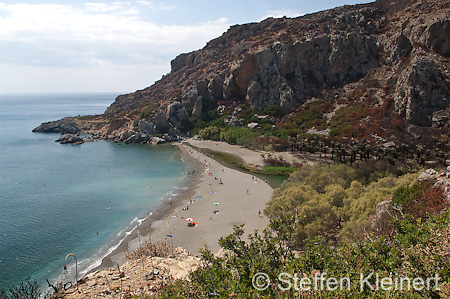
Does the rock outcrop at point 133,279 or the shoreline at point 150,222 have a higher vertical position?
the rock outcrop at point 133,279

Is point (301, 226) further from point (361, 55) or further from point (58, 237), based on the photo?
point (361, 55)

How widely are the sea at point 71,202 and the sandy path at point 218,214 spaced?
15.4ft

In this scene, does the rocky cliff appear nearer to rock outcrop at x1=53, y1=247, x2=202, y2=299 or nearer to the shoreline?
the shoreline

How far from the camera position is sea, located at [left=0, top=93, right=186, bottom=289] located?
2762cm

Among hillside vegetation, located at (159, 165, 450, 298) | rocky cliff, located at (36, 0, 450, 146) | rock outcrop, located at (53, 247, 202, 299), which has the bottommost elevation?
rock outcrop, located at (53, 247, 202, 299)

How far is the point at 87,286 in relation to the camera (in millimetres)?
15711

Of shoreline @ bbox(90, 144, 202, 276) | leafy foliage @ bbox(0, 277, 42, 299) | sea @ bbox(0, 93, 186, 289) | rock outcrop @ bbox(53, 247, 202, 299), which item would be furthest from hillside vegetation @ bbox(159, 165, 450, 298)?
sea @ bbox(0, 93, 186, 289)

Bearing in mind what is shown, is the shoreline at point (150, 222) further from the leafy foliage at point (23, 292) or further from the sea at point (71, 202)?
the leafy foliage at point (23, 292)

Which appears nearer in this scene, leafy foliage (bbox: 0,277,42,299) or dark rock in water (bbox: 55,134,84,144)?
leafy foliage (bbox: 0,277,42,299)

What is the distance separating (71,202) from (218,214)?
2282 cm

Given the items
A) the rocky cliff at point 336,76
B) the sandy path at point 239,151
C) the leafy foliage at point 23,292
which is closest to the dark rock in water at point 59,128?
the rocky cliff at point 336,76

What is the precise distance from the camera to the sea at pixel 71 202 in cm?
2762

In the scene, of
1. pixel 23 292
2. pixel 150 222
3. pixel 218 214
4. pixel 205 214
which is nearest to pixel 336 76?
pixel 218 214

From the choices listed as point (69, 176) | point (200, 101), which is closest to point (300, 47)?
point (200, 101)
